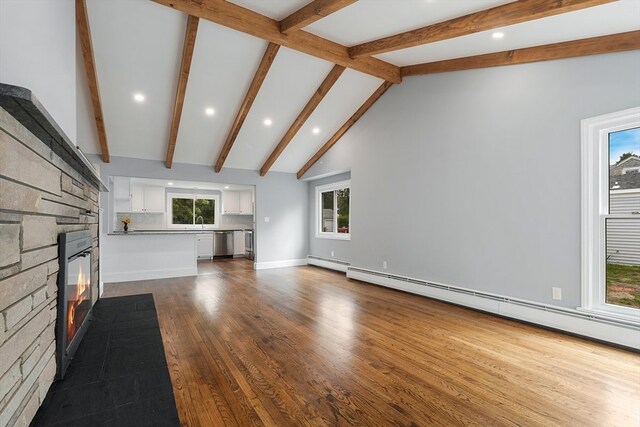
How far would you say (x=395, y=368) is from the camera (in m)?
2.47

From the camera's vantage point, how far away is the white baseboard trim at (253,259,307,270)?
741cm

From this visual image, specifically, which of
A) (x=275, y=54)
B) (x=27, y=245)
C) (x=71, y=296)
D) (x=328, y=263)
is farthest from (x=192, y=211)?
(x=27, y=245)

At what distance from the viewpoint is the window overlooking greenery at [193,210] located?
9211mm

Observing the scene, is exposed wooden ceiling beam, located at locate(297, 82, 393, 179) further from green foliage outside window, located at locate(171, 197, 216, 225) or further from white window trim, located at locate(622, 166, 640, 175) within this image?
green foliage outside window, located at locate(171, 197, 216, 225)

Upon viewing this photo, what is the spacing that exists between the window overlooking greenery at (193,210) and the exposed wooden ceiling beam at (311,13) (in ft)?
22.3

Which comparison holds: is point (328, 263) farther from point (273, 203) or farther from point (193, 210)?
point (193, 210)

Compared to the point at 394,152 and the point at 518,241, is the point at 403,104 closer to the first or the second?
the point at 394,152

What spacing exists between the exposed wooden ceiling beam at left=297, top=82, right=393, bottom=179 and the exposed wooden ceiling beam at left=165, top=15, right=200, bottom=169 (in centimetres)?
298

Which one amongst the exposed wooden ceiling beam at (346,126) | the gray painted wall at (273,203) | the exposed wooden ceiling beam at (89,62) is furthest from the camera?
the gray painted wall at (273,203)

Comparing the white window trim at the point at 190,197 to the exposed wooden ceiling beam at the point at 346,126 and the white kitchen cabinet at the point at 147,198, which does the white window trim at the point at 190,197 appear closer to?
the white kitchen cabinet at the point at 147,198

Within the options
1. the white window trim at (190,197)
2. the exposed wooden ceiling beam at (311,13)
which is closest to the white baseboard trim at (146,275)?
the white window trim at (190,197)

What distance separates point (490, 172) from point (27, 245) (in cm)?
431

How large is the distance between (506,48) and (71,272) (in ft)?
15.6

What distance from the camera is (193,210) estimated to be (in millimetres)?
9531
